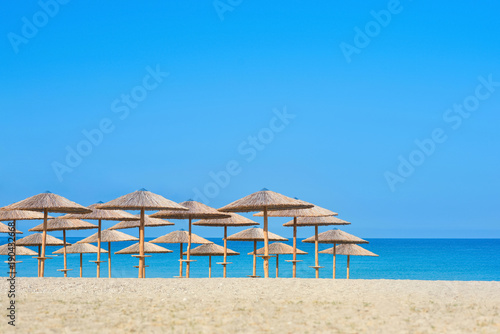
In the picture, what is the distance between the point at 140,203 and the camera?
45.7 ft

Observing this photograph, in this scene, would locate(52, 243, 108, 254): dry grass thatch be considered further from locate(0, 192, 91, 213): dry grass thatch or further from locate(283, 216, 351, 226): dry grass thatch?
locate(283, 216, 351, 226): dry grass thatch

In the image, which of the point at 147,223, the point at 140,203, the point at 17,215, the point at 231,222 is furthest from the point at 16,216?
the point at 231,222

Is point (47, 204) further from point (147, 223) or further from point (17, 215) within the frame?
point (147, 223)

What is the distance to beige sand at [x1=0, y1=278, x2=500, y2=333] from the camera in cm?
→ 779

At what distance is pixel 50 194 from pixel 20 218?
3547 mm

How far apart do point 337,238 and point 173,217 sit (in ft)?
18.6

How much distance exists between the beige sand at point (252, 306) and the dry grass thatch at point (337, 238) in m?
6.81

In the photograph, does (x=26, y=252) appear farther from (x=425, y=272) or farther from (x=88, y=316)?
(x=425, y=272)

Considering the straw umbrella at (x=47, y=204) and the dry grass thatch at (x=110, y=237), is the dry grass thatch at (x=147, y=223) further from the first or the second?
the straw umbrella at (x=47, y=204)

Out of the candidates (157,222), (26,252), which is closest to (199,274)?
(26,252)

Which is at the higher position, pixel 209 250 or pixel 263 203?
pixel 263 203

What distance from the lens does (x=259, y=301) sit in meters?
9.90

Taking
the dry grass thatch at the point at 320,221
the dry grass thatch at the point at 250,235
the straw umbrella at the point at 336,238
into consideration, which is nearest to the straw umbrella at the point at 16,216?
the dry grass thatch at the point at 250,235

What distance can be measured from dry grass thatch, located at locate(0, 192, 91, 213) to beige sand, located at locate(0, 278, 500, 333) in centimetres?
234
